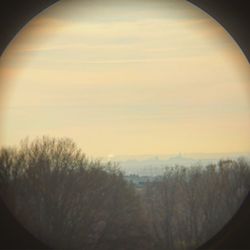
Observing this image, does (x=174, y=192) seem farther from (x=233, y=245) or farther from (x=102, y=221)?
(x=233, y=245)

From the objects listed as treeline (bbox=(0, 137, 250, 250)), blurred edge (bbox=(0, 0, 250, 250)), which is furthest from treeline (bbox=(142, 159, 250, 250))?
blurred edge (bbox=(0, 0, 250, 250))

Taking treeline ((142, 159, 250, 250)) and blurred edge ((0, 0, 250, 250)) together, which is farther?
treeline ((142, 159, 250, 250))

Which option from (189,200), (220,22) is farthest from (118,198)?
(220,22)

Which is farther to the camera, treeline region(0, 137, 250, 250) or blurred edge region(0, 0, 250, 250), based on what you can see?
treeline region(0, 137, 250, 250)

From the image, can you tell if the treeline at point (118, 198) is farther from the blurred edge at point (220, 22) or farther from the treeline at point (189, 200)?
the blurred edge at point (220, 22)

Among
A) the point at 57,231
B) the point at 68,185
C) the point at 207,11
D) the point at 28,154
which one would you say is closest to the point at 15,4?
the point at 207,11

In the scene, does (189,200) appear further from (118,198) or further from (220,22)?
(220,22)

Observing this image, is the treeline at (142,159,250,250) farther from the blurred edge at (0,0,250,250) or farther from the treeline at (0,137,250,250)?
the blurred edge at (0,0,250,250)
